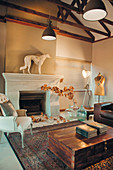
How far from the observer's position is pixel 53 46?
493 cm

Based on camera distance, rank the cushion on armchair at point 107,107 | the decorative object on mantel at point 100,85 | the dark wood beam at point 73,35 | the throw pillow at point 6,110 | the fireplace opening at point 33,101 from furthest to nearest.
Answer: the decorative object on mantel at point 100,85 < the dark wood beam at point 73,35 < the fireplace opening at point 33,101 < the cushion on armchair at point 107,107 < the throw pillow at point 6,110

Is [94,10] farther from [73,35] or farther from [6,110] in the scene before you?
[73,35]

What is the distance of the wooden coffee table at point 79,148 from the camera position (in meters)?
1.81

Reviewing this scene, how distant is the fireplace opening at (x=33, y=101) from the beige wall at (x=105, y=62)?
2.72 meters

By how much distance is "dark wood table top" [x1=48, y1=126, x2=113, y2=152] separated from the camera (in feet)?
6.13

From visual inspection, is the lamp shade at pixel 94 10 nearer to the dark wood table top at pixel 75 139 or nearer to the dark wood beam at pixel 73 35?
the dark wood table top at pixel 75 139

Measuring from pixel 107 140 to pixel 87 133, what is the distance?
1.04 ft

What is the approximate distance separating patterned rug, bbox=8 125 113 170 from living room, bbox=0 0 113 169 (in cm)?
189

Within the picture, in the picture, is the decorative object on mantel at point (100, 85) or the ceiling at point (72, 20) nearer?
the ceiling at point (72, 20)

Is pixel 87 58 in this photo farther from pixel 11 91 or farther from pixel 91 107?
pixel 11 91

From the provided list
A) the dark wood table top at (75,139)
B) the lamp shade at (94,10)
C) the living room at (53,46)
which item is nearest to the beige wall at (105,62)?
the living room at (53,46)

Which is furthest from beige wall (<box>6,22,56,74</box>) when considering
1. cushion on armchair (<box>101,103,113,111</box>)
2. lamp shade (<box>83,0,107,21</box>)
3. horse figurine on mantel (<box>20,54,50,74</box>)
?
lamp shade (<box>83,0,107,21</box>)

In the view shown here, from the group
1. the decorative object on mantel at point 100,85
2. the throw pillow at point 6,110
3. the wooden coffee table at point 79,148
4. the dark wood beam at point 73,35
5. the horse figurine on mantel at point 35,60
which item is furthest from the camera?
the decorative object on mantel at point 100,85

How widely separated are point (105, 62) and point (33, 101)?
3.48m
